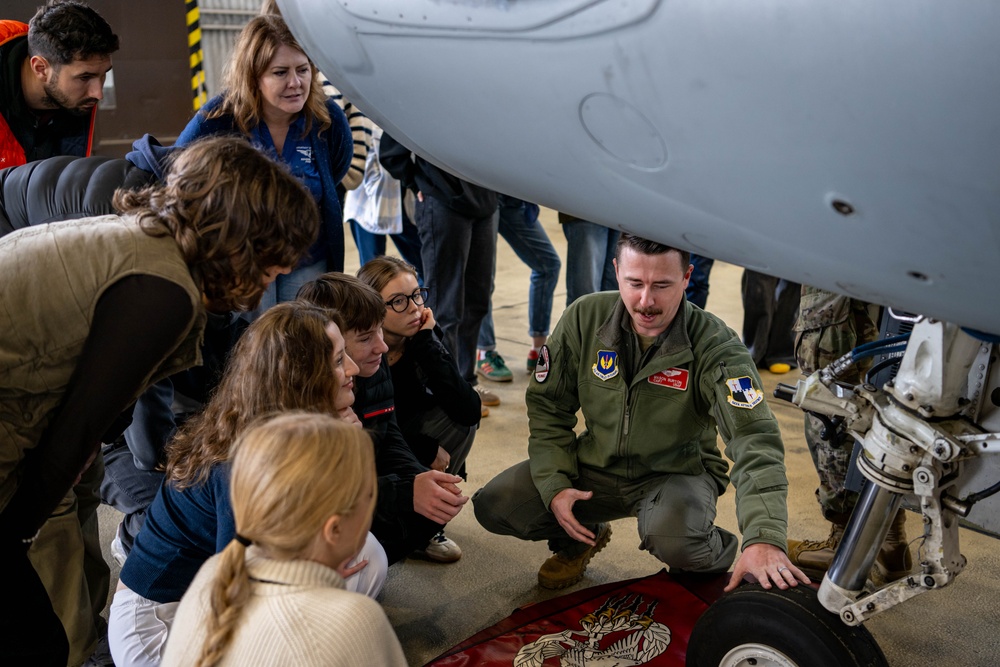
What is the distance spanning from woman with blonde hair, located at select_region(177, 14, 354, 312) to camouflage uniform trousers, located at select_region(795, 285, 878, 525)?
1.42 m

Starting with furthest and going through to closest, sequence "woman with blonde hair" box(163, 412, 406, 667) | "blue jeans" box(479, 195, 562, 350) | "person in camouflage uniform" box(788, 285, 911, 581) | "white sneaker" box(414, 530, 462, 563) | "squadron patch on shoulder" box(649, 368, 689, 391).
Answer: "blue jeans" box(479, 195, 562, 350)
"white sneaker" box(414, 530, 462, 563)
"person in camouflage uniform" box(788, 285, 911, 581)
"squadron patch on shoulder" box(649, 368, 689, 391)
"woman with blonde hair" box(163, 412, 406, 667)

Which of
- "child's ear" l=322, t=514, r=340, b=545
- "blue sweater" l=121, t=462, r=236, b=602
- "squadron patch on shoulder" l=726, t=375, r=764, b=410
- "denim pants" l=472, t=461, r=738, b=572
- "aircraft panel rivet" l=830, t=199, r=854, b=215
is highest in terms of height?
"aircraft panel rivet" l=830, t=199, r=854, b=215

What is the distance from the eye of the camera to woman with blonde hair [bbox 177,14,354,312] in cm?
262

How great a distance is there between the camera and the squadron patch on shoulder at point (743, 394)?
→ 209 cm

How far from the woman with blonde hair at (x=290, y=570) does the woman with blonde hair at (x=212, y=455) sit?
0.44 m

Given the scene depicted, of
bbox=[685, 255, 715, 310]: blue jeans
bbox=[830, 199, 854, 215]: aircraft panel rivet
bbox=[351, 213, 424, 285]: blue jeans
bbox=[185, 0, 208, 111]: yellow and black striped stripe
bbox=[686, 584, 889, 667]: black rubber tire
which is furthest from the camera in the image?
bbox=[185, 0, 208, 111]: yellow and black striped stripe

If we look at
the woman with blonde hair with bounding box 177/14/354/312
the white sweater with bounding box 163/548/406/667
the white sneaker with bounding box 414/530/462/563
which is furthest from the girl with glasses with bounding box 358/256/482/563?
the white sweater with bounding box 163/548/406/667

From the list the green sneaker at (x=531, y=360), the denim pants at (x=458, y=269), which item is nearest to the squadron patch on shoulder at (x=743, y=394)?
the denim pants at (x=458, y=269)

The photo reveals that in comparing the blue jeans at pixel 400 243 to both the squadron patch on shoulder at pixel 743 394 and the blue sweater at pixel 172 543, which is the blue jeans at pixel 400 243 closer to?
the squadron patch on shoulder at pixel 743 394

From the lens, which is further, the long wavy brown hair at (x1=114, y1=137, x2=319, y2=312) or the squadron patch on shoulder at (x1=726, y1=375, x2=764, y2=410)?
the squadron patch on shoulder at (x1=726, y1=375, x2=764, y2=410)

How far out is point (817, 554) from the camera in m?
2.55

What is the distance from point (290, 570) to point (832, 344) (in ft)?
5.92

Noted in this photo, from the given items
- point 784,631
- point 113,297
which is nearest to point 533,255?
point 784,631

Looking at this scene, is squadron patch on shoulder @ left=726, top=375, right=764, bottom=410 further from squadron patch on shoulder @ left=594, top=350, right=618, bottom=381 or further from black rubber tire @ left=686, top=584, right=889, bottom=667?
black rubber tire @ left=686, top=584, right=889, bottom=667
